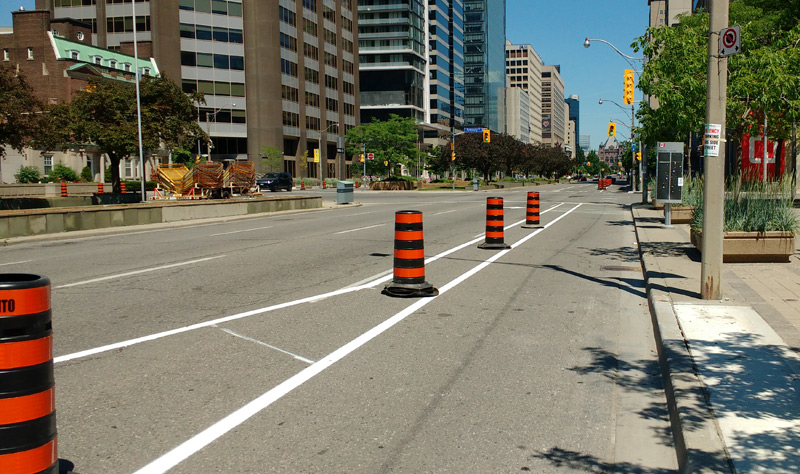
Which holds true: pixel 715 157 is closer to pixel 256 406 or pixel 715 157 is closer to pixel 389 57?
pixel 256 406

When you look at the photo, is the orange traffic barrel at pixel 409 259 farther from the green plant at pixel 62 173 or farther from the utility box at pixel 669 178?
the green plant at pixel 62 173

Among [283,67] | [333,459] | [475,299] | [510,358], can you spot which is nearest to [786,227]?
[475,299]

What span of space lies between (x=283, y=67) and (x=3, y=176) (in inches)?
1592

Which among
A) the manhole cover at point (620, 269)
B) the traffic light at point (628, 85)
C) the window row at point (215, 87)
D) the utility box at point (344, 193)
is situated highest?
the window row at point (215, 87)

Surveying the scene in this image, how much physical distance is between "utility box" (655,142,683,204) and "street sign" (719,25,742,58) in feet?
40.3

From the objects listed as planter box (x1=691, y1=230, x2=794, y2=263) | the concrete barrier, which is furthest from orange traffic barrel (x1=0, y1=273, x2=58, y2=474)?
the concrete barrier

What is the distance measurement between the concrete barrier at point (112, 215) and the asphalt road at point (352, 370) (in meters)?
7.96

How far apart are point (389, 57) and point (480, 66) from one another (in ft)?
234

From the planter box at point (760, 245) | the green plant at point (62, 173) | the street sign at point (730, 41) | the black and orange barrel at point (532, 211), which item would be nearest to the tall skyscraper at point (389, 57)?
the green plant at point (62, 173)

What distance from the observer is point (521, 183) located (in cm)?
10619

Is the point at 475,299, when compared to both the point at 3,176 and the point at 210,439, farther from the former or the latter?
the point at 3,176

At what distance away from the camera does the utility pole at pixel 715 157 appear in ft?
28.0

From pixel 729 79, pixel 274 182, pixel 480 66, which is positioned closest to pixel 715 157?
pixel 729 79

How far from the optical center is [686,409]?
16.0 ft
